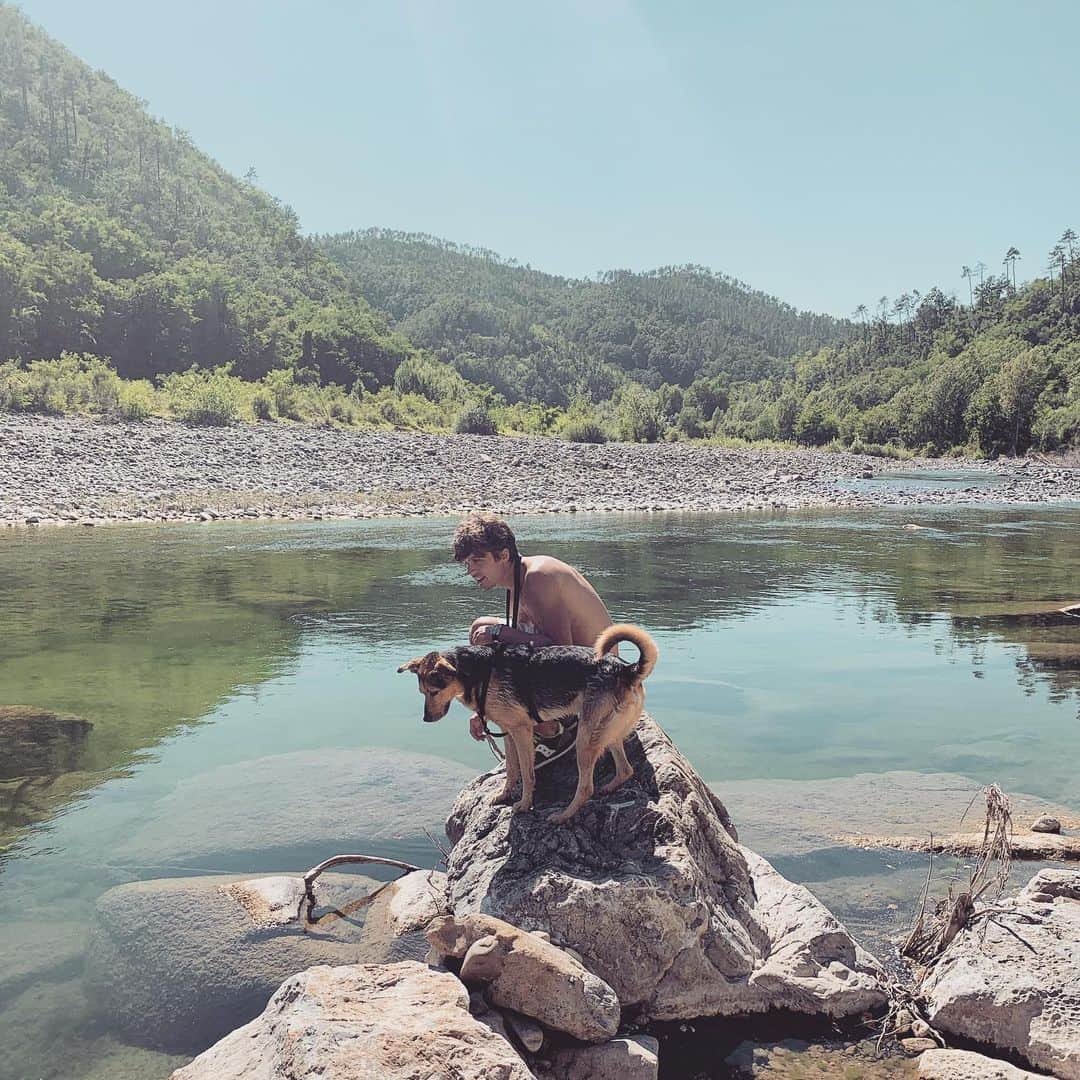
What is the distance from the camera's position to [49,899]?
563 cm

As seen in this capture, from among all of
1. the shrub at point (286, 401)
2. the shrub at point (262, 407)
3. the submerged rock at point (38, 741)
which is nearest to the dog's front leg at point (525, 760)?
the submerged rock at point (38, 741)

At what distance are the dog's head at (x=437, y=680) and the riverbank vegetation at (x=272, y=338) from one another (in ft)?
124

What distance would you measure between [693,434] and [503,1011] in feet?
290

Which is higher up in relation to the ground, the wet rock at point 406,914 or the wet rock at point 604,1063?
the wet rock at point 604,1063

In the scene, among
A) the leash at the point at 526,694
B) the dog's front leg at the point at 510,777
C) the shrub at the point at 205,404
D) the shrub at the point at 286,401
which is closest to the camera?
the leash at the point at 526,694

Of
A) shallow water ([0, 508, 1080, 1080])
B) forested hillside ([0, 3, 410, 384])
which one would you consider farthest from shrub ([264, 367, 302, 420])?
shallow water ([0, 508, 1080, 1080])

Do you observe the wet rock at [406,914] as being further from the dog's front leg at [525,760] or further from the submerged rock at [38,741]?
the submerged rock at [38,741]

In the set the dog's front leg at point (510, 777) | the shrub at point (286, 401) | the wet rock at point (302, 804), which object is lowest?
the wet rock at point (302, 804)

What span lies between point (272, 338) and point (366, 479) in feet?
164

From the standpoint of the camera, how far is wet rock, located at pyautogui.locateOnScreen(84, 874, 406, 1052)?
4.45 metres

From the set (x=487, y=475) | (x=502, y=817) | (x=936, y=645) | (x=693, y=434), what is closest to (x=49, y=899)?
(x=502, y=817)

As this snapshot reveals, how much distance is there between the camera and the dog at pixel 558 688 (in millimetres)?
4887

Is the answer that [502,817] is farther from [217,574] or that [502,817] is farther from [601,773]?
[217,574]

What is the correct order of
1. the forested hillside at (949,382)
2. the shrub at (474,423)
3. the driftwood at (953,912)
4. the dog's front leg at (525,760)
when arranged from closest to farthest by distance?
1. the driftwood at (953,912)
2. the dog's front leg at (525,760)
3. the shrub at (474,423)
4. the forested hillside at (949,382)
